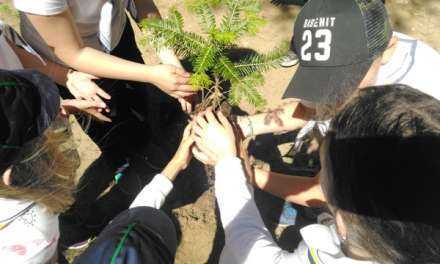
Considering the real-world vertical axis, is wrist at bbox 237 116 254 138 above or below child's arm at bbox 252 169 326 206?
above

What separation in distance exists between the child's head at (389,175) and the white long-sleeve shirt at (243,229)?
0.33 metres

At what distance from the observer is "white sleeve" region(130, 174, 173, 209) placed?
1.91 metres

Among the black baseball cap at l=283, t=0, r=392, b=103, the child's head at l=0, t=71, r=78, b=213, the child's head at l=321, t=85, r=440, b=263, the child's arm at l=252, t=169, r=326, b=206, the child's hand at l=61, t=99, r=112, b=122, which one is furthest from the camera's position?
the child's arm at l=252, t=169, r=326, b=206

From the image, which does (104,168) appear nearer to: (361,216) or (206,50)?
(206,50)

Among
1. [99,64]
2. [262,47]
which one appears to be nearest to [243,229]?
[99,64]

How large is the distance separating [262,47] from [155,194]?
2.40 metres

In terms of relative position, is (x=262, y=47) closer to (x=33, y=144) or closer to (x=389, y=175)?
(x=33, y=144)

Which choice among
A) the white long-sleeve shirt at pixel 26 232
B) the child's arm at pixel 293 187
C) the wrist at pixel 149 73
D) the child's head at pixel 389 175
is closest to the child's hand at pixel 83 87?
the wrist at pixel 149 73

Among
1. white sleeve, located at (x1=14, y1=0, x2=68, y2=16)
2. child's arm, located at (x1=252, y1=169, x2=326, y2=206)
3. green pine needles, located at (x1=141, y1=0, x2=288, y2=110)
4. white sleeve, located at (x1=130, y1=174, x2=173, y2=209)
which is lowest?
child's arm, located at (x1=252, y1=169, x2=326, y2=206)

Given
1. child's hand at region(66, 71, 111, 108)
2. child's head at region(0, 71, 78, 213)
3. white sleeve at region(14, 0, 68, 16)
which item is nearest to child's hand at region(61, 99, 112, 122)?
child's hand at region(66, 71, 111, 108)

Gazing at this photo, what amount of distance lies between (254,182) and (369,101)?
123 centimetres

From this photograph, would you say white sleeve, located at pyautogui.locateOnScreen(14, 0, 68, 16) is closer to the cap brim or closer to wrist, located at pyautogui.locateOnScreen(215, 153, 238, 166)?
wrist, located at pyautogui.locateOnScreen(215, 153, 238, 166)

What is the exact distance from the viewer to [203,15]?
1.95 m

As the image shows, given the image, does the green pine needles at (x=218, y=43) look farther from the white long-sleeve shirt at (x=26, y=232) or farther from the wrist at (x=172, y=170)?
the white long-sleeve shirt at (x=26, y=232)
